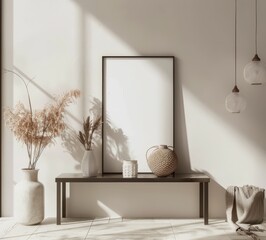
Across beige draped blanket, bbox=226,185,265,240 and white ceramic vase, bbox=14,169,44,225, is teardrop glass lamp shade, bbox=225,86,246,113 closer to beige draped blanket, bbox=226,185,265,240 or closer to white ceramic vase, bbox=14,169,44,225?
beige draped blanket, bbox=226,185,265,240

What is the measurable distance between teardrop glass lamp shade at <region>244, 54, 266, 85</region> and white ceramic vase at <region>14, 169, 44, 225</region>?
2.60m

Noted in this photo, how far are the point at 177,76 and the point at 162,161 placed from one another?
106 centimetres

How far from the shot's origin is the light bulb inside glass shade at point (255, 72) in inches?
209

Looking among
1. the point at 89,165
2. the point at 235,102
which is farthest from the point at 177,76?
the point at 89,165

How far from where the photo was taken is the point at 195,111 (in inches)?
219

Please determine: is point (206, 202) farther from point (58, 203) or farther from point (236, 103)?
point (58, 203)

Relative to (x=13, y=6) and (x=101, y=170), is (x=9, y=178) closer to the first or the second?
(x=101, y=170)

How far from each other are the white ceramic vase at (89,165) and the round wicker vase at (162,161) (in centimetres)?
61

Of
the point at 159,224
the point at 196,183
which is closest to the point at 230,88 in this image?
the point at 196,183

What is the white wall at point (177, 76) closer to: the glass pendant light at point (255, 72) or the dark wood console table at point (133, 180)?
the glass pendant light at point (255, 72)

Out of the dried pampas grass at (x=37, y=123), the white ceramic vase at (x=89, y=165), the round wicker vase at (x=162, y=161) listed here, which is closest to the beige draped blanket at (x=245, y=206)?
the round wicker vase at (x=162, y=161)

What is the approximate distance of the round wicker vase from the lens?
17.0 ft

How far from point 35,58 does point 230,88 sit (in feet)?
7.60

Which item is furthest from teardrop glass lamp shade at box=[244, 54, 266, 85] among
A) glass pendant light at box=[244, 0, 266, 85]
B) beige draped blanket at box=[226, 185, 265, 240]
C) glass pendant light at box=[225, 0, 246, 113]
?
beige draped blanket at box=[226, 185, 265, 240]
